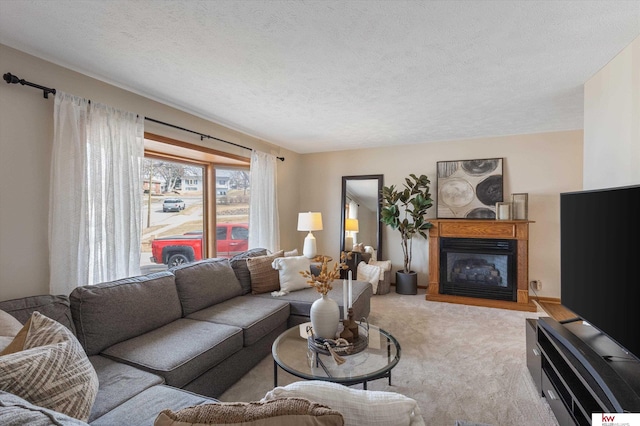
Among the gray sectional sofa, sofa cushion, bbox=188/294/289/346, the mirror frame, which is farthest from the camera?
the mirror frame

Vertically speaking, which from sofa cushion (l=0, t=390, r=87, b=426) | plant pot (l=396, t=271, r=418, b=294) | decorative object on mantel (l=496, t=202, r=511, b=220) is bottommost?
plant pot (l=396, t=271, r=418, b=294)

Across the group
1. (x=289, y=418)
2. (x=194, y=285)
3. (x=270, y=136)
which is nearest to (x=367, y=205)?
(x=270, y=136)

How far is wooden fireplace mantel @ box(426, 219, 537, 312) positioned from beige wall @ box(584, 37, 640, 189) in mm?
1611

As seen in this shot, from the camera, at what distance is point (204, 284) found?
2.81 m

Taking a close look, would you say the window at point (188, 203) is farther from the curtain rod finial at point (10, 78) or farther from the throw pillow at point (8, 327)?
the throw pillow at point (8, 327)

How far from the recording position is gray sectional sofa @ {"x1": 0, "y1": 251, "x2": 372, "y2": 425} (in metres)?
1.50

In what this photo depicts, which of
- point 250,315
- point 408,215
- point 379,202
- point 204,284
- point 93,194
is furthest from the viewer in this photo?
point 379,202

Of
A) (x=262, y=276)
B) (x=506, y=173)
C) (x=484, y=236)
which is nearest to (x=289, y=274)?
(x=262, y=276)

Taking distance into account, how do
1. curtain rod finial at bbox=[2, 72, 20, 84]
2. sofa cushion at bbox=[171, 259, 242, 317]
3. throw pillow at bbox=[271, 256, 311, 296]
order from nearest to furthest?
curtain rod finial at bbox=[2, 72, 20, 84], sofa cushion at bbox=[171, 259, 242, 317], throw pillow at bbox=[271, 256, 311, 296]

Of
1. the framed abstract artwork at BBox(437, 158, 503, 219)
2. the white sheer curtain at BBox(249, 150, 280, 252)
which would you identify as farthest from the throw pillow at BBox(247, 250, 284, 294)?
the framed abstract artwork at BBox(437, 158, 503, 219)

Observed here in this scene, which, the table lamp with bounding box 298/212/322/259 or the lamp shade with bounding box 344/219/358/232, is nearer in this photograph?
the table lamp with bounding box 298/212/322/259

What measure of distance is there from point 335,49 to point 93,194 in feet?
7.00

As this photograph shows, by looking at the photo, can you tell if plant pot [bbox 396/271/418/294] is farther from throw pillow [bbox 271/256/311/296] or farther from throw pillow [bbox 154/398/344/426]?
throw pillow [bbox 154/398/344/426]

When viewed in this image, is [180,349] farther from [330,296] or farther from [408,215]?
[408,215]
